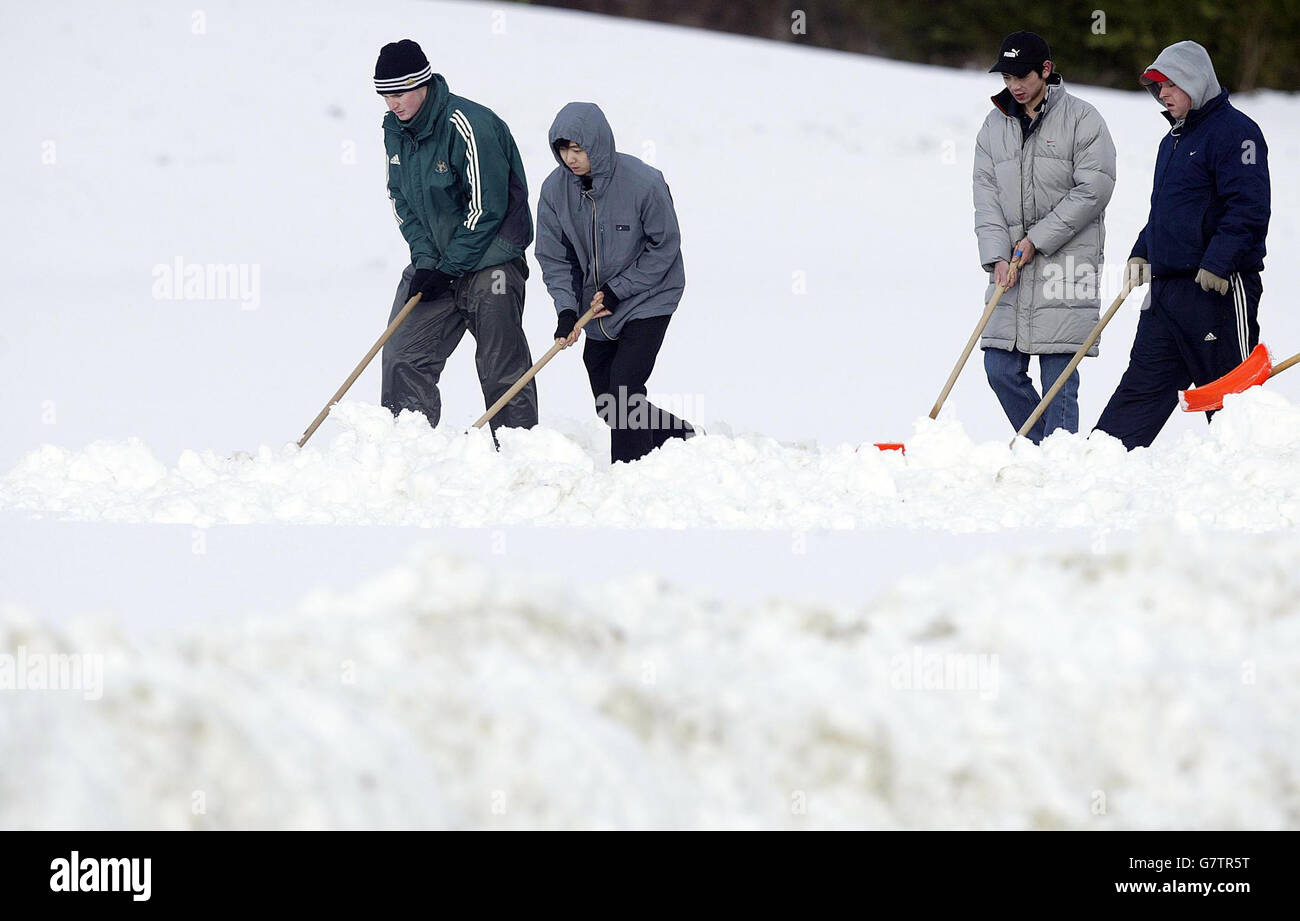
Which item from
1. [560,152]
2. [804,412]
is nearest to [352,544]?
[560,152]

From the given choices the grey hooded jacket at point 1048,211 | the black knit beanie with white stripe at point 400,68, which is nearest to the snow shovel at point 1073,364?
the grey hooded jacket at point 1048,211

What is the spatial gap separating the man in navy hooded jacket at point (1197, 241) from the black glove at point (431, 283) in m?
2.82

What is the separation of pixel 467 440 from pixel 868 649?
244 cm

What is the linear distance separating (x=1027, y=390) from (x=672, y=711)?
366cm

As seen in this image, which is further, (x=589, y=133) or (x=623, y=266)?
(x=623, y=266)

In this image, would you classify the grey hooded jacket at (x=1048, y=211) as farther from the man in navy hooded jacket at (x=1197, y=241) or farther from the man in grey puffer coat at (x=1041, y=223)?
the man in navy hooded jacket at (x=1197, y=241)

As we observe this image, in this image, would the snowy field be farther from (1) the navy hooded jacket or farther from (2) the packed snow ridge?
(1) the navy hooded jacket

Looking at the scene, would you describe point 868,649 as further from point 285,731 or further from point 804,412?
point 804,412

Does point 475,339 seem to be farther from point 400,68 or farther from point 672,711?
point 672,711

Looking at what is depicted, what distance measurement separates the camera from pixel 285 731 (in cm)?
386

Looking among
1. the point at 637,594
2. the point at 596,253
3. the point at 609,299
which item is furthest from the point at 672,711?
the point at 596,253

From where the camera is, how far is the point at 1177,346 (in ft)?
22.2

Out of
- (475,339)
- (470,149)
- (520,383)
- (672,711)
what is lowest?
(672,711)

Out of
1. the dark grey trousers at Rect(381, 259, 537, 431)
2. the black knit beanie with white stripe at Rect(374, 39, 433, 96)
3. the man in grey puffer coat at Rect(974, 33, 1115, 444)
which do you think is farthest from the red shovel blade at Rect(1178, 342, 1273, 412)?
the black knit beanie with white stripe at Rect(374, 39, 433, 96)
